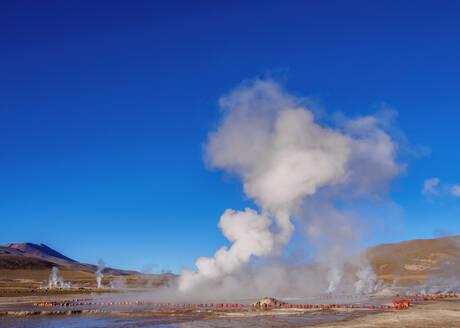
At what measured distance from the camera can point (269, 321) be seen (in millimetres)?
45438

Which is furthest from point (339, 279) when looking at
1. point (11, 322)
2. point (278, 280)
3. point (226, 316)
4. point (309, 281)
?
point (11, 322)

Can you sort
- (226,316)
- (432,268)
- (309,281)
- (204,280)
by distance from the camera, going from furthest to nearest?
(432,268)
(309,281)
(204,280)
(226,316)

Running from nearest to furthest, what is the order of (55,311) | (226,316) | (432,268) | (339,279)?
1. (226,316)
2. (55,311)
3. (339,279)
4. (432,268)

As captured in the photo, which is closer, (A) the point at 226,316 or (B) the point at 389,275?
(A) the point at 226,316

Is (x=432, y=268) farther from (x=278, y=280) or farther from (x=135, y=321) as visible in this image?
(x=135, y=321)

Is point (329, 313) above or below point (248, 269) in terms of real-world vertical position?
below

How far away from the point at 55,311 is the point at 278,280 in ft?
196

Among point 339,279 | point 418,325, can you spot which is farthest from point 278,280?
point 418,325

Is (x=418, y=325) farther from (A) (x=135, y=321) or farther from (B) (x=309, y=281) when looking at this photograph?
(B) (x=309, y=281)

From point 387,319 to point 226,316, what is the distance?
19.6 m

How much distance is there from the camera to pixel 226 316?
51.1 meters

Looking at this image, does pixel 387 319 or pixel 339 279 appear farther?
pixel 339 279

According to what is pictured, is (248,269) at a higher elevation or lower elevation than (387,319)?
higher

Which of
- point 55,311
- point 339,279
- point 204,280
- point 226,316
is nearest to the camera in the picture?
point 226,316
